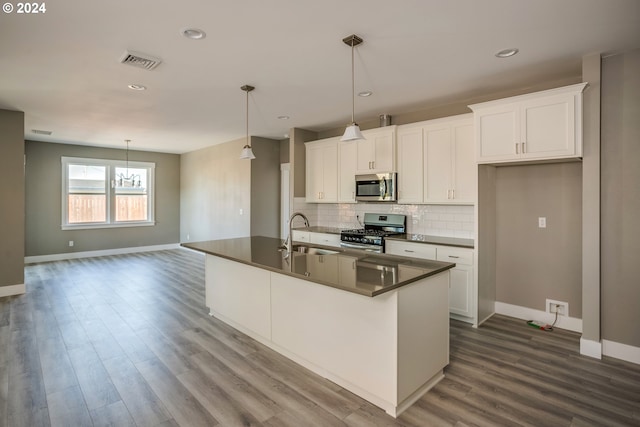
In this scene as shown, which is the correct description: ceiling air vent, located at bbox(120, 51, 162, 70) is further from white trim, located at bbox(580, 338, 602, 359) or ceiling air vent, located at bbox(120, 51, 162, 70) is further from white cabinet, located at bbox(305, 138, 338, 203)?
white trim, located at bbox(580, 338, 602, 359)

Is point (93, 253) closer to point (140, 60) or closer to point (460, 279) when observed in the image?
point (140, 60)

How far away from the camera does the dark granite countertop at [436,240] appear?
3.82m

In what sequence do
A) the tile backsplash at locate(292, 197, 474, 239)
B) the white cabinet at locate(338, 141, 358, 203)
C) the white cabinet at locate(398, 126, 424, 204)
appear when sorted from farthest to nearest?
the white cabinet at locate(338, 141, 358, 203) → the white cabinet at locate(398, 126, 424, 204) → the tile backsplash at locate(292, 197, 474, 239)

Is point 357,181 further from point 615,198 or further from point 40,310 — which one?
point 40,310

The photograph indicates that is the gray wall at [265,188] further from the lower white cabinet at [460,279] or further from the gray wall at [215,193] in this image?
the lower white cabinet at [460,279]

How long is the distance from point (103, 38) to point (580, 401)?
176 inches

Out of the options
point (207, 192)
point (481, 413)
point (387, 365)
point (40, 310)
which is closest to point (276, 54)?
point (387, 365)

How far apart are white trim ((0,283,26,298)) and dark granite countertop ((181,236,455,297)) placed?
3612mm

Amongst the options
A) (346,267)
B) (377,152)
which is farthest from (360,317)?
(377,152)

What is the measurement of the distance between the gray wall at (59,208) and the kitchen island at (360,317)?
21.7 ft

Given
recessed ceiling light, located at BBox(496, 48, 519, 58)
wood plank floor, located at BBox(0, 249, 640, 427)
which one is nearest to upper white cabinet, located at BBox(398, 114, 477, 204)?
recessed ceiling light, located at BBox(496, 48, 519, 58)

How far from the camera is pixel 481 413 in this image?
7.18 feet

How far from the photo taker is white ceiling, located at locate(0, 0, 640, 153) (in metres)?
2.29

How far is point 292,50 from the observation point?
9.52 ft
